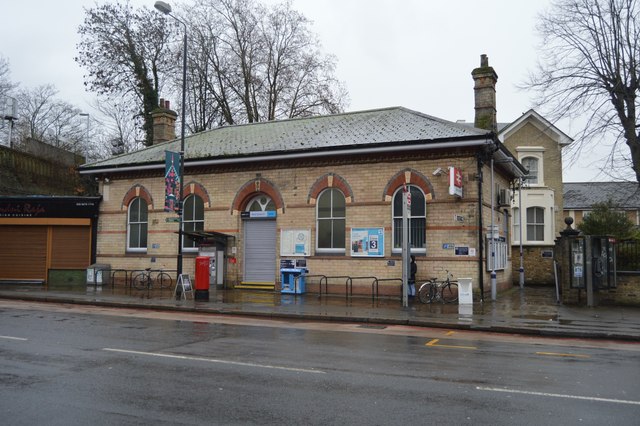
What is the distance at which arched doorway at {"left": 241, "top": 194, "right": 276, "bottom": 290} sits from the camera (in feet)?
70.6

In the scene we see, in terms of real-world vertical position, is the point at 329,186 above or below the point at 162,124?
below

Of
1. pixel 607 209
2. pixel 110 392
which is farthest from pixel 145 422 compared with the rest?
pixel 607 209

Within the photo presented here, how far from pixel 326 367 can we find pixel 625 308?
1240cm

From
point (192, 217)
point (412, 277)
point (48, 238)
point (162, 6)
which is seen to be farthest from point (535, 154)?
point (48, 238)

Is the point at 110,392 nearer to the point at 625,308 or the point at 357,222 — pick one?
the point at 357,222

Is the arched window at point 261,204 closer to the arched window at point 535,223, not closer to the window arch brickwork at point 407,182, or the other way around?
the window arch brickwork at point 407,182

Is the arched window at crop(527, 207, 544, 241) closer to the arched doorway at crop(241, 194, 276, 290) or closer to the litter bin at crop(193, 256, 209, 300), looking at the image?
the arched doorway at crop(241, 194, 276, 290)

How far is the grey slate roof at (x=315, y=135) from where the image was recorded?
19.1 meters

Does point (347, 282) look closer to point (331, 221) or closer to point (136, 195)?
point (331, 221)

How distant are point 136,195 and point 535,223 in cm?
2281

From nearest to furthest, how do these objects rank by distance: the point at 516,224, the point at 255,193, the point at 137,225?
the point at 255,193, the point at 137,225, the point at 516,224

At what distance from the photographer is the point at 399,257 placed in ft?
61.8

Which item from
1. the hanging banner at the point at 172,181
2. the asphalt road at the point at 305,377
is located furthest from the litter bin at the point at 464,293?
the hanging banner at the point at 172,181

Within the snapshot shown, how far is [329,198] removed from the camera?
20438mm
